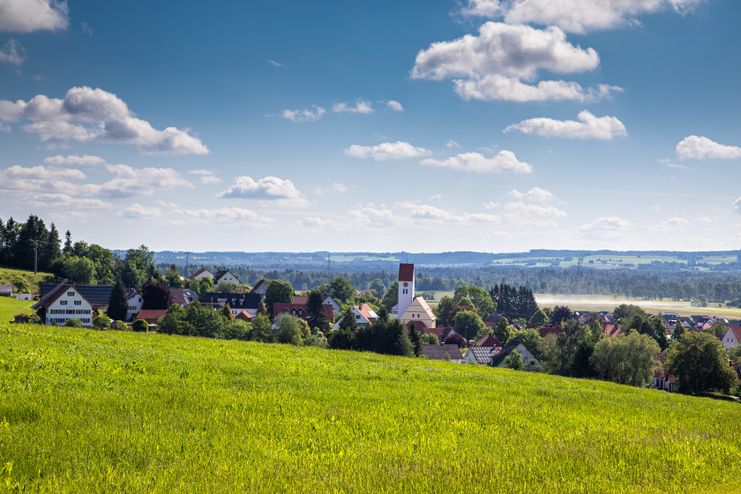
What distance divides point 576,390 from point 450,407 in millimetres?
7930

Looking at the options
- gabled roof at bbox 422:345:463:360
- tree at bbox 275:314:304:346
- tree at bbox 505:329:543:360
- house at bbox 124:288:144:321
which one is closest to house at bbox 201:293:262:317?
house at bbox 124:288:144:321

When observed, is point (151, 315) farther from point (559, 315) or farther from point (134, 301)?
point (559, 315)

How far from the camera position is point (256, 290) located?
180250 millimetres

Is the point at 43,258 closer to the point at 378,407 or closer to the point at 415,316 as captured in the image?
the point at 415,316

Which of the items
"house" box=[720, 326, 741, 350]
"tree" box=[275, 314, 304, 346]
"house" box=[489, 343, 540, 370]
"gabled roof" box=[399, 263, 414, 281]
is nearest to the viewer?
"tree" box=[275, 314, 304, 346]

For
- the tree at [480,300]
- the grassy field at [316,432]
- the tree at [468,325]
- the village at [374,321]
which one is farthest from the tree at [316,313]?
the grassy field at [316,432]

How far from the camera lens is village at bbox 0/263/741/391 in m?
78.1

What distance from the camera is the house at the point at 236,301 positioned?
480 feet

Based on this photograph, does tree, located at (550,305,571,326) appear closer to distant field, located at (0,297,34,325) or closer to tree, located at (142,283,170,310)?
tree, located at (142,283,170,310)

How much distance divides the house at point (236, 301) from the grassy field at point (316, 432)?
127794mm

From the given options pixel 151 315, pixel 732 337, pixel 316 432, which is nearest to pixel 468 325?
pixel 732 337

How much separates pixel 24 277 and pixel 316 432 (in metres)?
137

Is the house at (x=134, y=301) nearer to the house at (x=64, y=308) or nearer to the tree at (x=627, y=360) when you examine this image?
the house at (x=64, y=308)

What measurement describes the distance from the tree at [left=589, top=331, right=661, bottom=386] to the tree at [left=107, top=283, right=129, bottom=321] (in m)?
79.8
